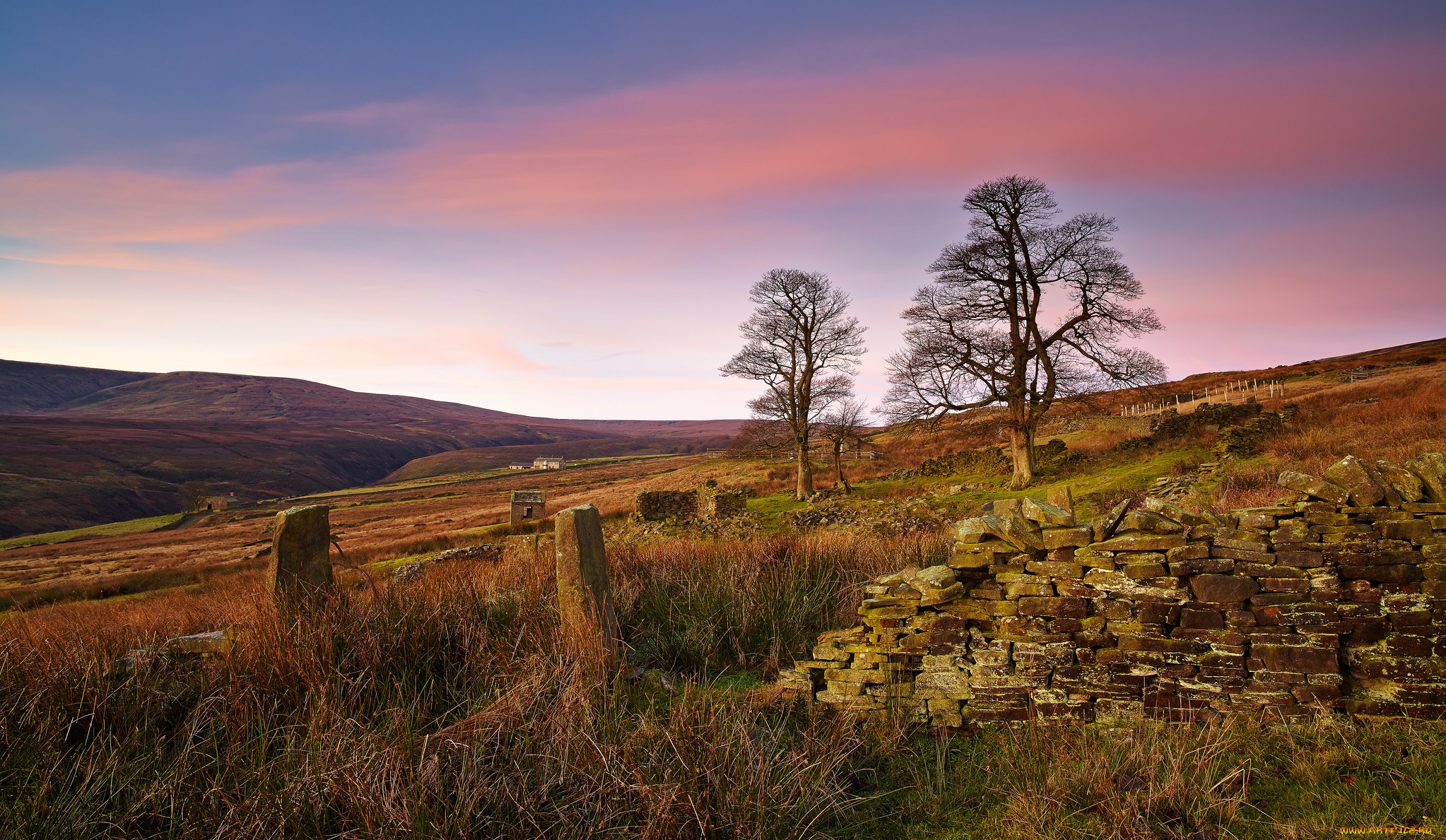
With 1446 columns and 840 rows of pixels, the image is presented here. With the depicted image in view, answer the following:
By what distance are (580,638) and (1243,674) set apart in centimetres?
508

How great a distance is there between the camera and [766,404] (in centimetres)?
2884

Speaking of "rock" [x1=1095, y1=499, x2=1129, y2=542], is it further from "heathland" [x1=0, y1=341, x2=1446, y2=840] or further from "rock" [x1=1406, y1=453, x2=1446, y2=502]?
"rock" [x1=1406, y1=453, x2=1446, y2=502]

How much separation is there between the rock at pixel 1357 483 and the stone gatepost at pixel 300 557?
8.09 meters

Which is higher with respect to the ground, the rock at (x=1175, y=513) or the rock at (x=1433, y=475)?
the rock at (x=1433, y=475)

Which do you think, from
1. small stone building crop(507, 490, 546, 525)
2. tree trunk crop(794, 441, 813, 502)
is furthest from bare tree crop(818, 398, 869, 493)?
small stone building crop(507, 490, 546, 525)

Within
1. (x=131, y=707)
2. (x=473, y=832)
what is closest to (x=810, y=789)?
(x=473, y=832)

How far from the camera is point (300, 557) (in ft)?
18.5

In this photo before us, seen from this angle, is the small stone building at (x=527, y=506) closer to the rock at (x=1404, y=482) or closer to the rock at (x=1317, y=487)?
the rock at (x=1317, y=487)

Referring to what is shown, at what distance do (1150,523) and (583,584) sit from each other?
4.62 meters

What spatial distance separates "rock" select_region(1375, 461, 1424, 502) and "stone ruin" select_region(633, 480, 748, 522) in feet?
66.6

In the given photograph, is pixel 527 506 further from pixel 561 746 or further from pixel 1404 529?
pixel 1404 529

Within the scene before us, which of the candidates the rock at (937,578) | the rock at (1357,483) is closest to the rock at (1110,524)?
the rock at (937,578)

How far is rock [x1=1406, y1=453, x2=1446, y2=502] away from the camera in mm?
4430

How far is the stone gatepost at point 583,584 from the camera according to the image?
524 centimetres
